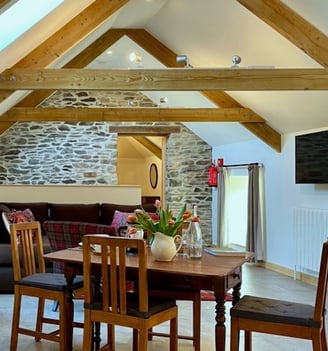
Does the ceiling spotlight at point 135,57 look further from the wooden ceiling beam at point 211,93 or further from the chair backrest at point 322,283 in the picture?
the chair backrest at point 322,283

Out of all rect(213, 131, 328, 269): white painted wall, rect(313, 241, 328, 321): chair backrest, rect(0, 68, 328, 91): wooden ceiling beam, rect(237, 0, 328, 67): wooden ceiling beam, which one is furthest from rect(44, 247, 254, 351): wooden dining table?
rect(213, 131, 328, 269): white painted wall

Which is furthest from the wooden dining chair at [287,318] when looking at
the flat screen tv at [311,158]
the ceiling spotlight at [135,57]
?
the ceiling spotlight at [135,57]

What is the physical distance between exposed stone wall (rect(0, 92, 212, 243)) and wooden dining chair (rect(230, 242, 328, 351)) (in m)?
7.28

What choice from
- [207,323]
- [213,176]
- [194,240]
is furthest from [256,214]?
[194,240]

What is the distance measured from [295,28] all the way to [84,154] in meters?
5.94

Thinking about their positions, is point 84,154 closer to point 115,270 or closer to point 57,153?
point 57,153

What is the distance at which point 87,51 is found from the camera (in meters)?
7.87

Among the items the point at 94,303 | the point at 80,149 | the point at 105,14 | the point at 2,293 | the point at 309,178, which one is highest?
the point at 105,14

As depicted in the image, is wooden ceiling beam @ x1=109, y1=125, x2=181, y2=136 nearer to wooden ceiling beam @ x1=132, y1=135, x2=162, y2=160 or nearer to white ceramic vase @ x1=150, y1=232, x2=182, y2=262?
wooden ceiling beam @ x1=132, y1=135, x2=162, y2=160

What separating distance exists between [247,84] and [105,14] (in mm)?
2045

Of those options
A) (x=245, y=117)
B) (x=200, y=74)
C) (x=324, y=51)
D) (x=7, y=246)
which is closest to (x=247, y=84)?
(x=200, y=74)

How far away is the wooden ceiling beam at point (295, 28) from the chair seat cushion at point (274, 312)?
2921mm

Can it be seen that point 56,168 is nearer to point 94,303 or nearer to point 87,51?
point 87,51

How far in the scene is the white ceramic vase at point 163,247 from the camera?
3266 millimetres
